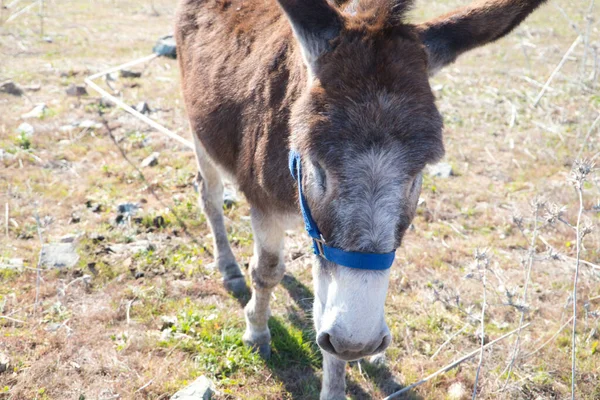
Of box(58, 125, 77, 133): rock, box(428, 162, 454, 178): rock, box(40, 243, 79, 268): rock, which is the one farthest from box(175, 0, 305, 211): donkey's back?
box(428, 162, 454, 178): rock

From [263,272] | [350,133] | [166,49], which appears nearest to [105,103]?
[166,49]

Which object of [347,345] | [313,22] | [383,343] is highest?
[313,22]

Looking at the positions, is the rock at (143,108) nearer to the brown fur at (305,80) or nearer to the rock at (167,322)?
the brown fur at (305,80)

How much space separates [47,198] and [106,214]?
71cm

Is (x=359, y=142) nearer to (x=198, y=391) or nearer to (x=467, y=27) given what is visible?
(x=467, y=27)

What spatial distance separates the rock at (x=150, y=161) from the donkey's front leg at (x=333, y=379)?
364 centimetres

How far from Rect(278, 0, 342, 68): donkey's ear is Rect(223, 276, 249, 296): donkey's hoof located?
2292mm

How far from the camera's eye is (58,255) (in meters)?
4.16

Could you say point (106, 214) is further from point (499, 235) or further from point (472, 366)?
point (499, 235)

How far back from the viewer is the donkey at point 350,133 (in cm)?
198

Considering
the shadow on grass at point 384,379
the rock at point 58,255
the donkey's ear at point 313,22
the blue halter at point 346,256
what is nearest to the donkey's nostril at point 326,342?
the blue halter at point 346,256

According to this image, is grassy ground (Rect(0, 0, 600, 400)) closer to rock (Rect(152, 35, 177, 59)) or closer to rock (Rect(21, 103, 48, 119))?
rock (Rect(21, 103, 48, 119))

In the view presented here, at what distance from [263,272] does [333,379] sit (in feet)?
2.69

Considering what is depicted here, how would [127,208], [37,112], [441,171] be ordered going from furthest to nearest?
[37,112] → [441,171] → [127,208]
